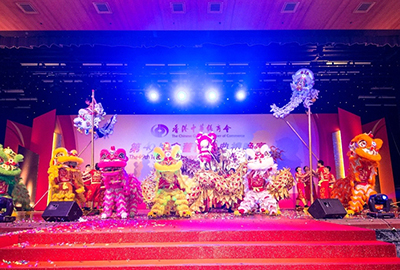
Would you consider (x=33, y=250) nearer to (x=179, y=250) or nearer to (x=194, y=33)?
(x=179, y=250)

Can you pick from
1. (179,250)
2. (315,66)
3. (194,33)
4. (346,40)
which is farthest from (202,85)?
(179,250)

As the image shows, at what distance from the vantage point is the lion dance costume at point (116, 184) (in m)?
4.02

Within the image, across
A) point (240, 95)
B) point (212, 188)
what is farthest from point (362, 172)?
point (240, 95)

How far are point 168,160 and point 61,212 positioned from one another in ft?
5.01

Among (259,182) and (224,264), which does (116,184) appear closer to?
(259,182)

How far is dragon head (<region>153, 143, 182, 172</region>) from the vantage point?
3.94 metres

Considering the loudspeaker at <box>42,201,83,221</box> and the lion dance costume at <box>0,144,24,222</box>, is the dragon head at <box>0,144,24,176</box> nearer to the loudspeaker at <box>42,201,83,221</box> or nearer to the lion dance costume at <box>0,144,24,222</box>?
the lion dance costume at <box>0,144,24,222</box>

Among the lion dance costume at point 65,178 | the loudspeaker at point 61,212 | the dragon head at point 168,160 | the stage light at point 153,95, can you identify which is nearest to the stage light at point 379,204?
the dragon head at point 168,160

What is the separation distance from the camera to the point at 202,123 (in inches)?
→ 310

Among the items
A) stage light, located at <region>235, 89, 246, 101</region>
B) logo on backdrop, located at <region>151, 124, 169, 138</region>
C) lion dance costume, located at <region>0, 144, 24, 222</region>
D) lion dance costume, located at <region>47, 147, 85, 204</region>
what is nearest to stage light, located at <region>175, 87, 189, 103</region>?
logo on backdrop, located at <region>151, 124, 169, 138</region>

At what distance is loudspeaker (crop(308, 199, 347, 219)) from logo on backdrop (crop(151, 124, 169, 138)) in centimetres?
479

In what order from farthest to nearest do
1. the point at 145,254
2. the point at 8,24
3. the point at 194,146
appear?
1. the point at 194,146
2. the point at 8,24
3. the point at 145,254

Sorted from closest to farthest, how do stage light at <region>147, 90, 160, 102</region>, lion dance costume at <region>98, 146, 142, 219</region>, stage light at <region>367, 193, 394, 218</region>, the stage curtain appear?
stage light at <region>367, 193, 394, 218</region> < lion dance costume at <region>98, 146, 142, 219</region> < the stage curtain < stage light at <region>147, 90, 160, 102</region>

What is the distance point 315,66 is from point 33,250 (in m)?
6.86
